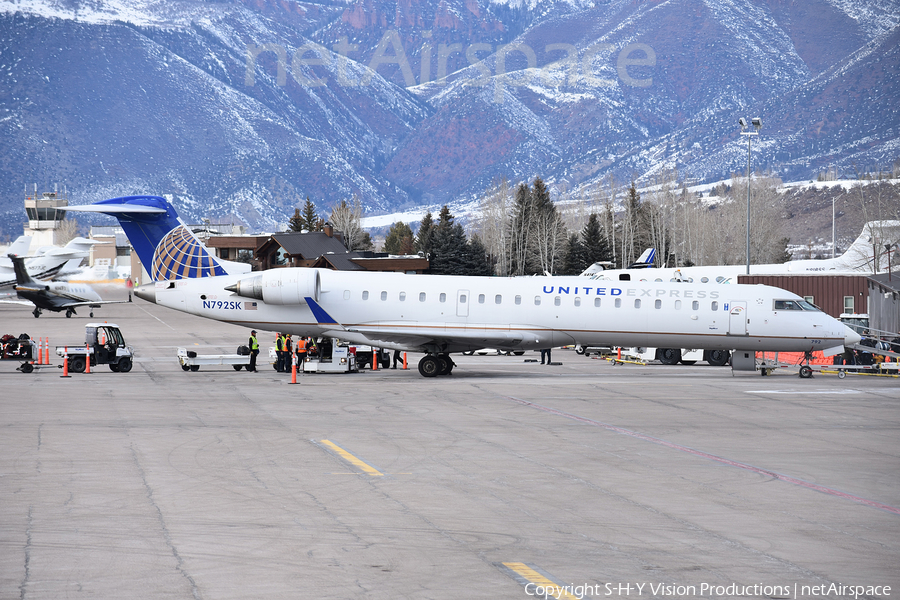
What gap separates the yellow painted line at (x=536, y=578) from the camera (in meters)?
8.53

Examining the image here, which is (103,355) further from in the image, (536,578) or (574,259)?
(574,259)

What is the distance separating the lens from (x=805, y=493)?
12930mm

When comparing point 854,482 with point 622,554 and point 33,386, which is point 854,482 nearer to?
point 622,554

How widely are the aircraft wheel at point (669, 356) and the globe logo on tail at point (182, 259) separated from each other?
1775 centimetres

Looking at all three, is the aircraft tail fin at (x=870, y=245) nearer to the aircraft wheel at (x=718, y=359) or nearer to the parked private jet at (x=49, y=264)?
the aircraft wheel at (x=718, y=359)

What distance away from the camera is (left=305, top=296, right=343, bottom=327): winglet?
29.8 meters

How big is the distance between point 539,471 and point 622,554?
4.54 meters

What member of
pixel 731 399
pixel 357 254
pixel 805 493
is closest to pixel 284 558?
pixel 805 493

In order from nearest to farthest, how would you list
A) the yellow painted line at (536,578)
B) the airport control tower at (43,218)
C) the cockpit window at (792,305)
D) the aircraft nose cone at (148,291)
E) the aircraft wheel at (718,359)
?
the yellow painted line at (536,578) < the cockpit window at (792,305) < the aircraft nose cone at (148,291) < the aircraft wheel at (718,359) < the airport control tower at (43,218)

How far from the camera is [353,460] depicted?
15.1 meters

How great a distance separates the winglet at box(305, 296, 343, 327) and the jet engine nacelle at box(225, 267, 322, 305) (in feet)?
0.70

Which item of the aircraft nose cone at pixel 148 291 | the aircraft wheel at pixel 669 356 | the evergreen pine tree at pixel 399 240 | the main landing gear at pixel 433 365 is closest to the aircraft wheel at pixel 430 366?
the main landing gear at pixel 433 365

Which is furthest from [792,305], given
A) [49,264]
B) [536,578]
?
[49,264]

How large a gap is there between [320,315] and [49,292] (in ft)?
167
